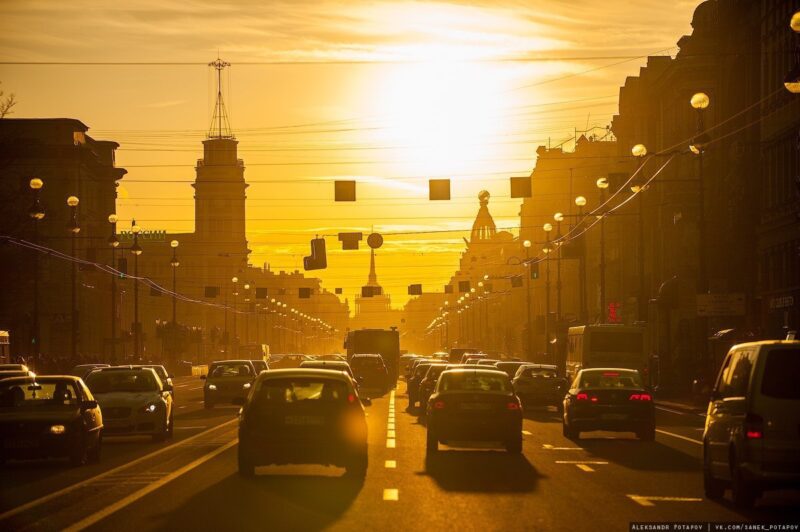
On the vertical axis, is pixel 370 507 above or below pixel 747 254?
below

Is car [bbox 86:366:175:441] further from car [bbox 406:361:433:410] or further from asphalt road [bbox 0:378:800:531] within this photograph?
car [bbox 406:361:433:410]

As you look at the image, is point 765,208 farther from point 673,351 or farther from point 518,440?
point 518,440

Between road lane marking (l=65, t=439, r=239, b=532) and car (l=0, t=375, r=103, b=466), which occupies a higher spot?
car (l=0, t=375, r=103, b=466)

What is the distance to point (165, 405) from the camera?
104 ft

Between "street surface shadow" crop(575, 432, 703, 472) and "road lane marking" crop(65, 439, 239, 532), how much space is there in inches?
281

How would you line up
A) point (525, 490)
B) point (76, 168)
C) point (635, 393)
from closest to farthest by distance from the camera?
point (525, 490) → point (635, 393) → point (76, 168)

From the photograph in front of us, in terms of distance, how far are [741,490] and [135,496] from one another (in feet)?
24.9

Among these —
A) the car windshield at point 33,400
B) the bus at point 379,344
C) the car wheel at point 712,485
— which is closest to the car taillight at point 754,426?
the car wheel at point 712,485

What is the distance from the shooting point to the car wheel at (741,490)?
17.1 m

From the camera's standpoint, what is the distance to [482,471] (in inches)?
926

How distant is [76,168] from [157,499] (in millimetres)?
102146

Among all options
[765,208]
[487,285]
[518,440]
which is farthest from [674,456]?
[487,285]

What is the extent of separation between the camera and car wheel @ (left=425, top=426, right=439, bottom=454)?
2776cm

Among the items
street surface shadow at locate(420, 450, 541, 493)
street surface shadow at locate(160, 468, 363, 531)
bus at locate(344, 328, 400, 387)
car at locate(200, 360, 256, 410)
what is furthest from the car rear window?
bus at locate(344, 328, 400, 387)
